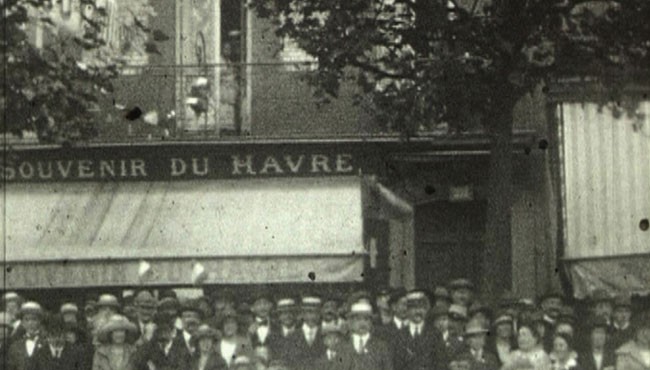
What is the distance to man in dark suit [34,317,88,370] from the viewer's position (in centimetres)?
827

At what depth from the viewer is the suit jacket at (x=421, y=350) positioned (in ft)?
26.7

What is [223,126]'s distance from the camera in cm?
1148

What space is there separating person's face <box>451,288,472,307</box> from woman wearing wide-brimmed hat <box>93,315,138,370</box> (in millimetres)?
→ 2128

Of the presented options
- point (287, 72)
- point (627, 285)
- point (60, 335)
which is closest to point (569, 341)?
point (627, 285)

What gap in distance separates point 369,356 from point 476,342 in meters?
0.68

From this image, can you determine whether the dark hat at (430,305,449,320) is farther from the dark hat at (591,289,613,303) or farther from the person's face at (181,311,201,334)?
the person's face at (181,311,201,334)

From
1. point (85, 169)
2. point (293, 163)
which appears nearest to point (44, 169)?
point (85, 169)

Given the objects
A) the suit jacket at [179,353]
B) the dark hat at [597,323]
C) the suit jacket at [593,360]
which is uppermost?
the dark hat at [597,323]

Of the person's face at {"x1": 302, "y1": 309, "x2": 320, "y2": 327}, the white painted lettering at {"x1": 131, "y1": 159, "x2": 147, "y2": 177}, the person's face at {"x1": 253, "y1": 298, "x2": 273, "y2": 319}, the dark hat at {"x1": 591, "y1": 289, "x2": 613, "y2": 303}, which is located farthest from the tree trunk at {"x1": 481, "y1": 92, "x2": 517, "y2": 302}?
the white painted lettering at {"x1": 131, "y1": 159, "x2": 147, "y2": 177}

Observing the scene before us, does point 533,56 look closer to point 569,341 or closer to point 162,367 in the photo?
point 569,341

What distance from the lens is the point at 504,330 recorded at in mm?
8016

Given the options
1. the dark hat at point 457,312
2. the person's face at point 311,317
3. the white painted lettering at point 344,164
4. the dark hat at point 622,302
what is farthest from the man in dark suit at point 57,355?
the white painted lettering at point 344,164

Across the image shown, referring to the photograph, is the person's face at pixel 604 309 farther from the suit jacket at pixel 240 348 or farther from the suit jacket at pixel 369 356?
the suit jacket at pixel 240 348

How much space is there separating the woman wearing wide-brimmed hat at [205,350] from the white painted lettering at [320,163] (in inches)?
127
